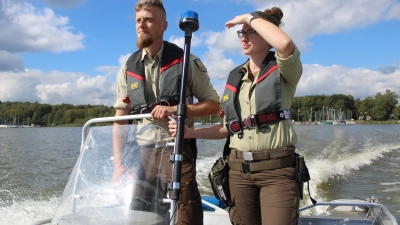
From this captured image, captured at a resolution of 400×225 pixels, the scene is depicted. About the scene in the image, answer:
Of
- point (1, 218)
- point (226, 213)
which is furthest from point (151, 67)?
point (1, 218)

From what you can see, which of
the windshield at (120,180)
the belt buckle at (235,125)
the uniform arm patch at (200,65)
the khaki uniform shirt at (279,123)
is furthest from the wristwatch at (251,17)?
the windshield at (120,180)

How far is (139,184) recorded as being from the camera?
194 cm

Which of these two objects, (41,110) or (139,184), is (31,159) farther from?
(41,110)

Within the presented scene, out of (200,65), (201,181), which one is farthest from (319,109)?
(200,65)

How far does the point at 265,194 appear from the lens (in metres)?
2.26

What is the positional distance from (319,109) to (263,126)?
308 feet

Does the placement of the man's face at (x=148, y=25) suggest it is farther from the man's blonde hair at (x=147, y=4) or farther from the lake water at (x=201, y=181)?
the lake water at (x=201, y=181)

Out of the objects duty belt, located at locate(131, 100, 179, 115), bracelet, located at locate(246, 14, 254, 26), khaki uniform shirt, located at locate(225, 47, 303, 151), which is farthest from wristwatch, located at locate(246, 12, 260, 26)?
duty belt, located at locate(131, 100, 179, 115)

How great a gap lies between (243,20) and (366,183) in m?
8.91

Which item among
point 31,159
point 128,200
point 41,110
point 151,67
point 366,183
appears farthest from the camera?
point 41,110

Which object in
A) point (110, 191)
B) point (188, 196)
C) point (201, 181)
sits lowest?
point (201, 181)

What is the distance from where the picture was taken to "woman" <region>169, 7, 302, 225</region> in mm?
2180

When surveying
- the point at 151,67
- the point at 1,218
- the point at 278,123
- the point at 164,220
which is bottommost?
the point at 1,218

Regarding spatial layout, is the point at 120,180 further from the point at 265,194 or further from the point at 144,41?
the point at 144,41
